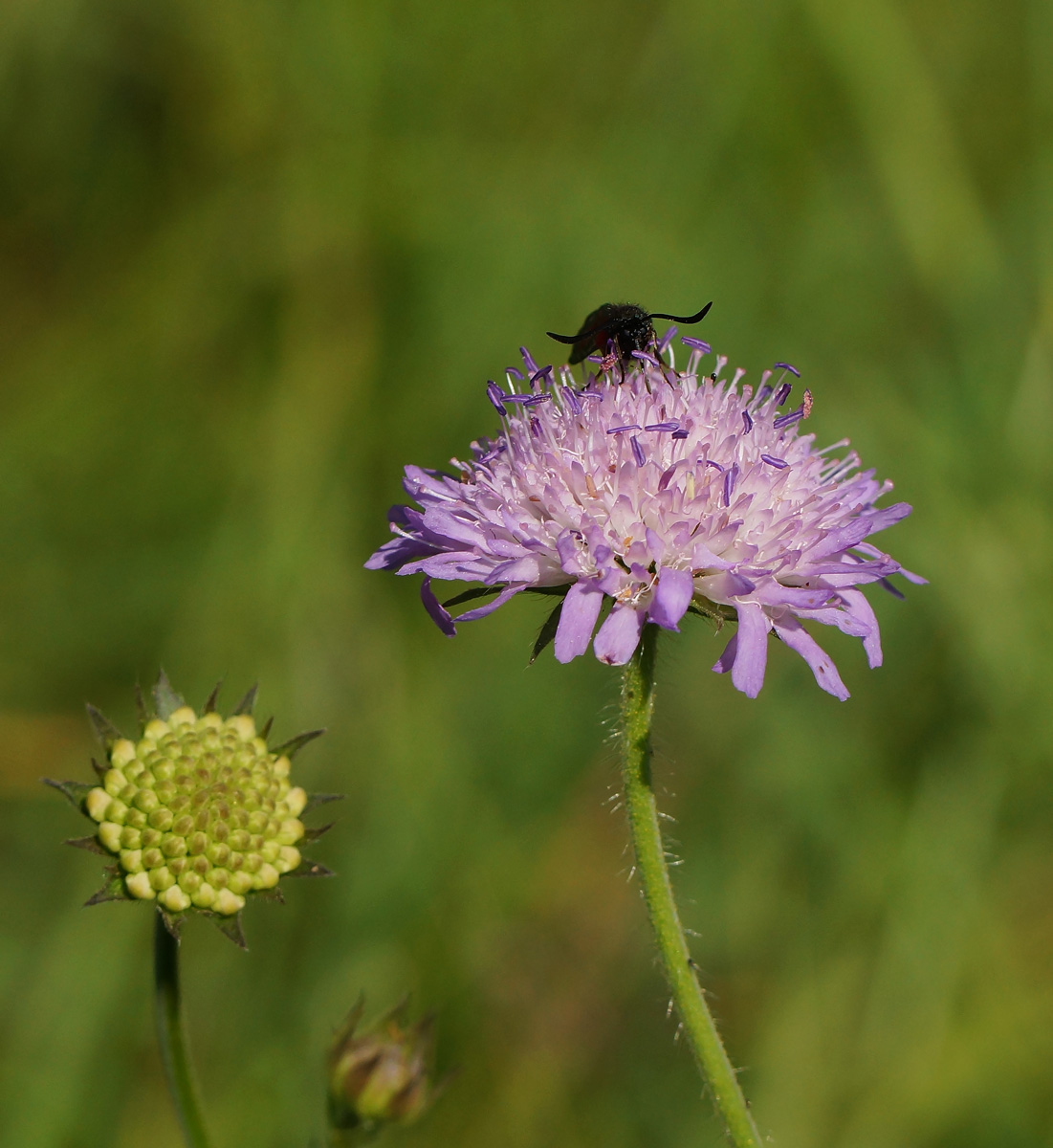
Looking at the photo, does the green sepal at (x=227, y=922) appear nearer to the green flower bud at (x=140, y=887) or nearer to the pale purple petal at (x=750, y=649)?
the green flower bud at (x=140, y=887)

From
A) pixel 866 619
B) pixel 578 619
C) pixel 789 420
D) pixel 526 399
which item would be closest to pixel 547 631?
pixel 578 619

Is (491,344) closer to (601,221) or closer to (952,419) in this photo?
(601,221)

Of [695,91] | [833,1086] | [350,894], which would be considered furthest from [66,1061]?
[695,91]

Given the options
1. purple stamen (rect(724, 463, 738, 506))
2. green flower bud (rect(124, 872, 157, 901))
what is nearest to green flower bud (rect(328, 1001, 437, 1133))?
green flower bud (rect(124, 872, 157, 901))

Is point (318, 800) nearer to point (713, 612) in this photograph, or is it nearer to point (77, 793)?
point (77, 793)

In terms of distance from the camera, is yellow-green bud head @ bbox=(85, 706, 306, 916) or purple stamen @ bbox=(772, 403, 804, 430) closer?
yellow-green bud head @ bbox=(85, 706, 306, 916)

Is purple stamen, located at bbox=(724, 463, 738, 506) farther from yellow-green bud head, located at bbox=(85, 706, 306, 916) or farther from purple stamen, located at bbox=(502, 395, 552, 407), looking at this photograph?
yellow-green bud head, located at bbox=(85, 706, 306, 916)
